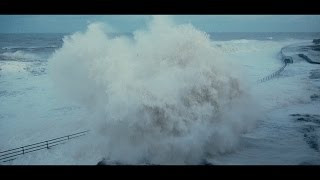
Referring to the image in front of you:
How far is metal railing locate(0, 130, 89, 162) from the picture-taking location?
554 cm

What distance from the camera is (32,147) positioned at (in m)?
5.90

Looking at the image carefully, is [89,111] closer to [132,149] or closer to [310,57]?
[132,149]

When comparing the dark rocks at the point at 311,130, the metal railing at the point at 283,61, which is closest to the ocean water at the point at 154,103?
the dark rocks at the point at 311,130

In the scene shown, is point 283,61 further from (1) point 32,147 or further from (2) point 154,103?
(1) point 32,147

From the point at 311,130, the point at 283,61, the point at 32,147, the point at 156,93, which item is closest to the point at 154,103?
the point at 156,93

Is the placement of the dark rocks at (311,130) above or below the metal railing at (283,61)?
below

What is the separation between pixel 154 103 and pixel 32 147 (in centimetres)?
234

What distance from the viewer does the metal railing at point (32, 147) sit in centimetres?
554

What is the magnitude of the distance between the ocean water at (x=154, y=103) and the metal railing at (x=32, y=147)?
10 cm

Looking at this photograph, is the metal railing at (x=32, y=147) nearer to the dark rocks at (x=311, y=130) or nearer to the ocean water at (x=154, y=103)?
the ocean water at (x=154, y=103)

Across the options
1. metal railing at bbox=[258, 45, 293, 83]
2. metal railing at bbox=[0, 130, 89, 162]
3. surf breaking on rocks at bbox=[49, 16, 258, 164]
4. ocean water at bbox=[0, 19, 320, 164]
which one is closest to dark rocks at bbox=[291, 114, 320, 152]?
ocean water at bbox=[0, 19, 320, 164]

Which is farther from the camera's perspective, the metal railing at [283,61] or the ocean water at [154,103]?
the metal railing at [283,61]

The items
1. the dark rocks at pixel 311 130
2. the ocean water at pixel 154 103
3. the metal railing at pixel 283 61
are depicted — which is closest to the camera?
the dark rocks at pixel 311 130

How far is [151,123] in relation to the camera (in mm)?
5945
